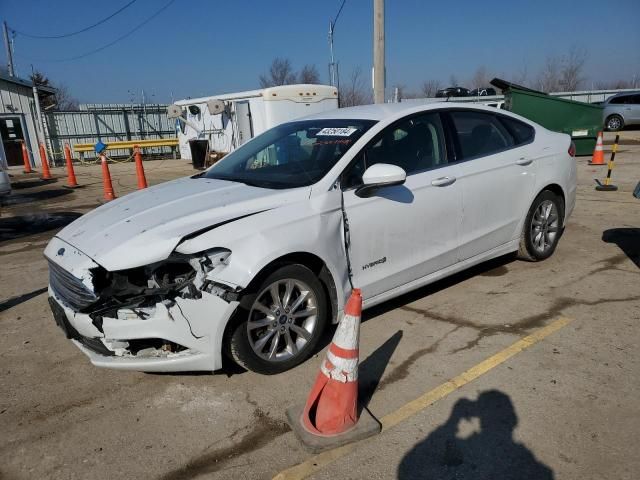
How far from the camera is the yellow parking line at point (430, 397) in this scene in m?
2.34

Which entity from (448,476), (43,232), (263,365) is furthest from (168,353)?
(43,232)

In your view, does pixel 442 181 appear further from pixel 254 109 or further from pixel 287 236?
pixel 254 109

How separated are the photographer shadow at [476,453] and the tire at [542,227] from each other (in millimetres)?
2498

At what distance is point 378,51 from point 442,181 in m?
7.61

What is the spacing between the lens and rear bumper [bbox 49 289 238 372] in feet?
9.04

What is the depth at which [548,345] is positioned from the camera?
337 centimetres

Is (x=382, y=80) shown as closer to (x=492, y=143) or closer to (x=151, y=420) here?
(x=492, y=143)

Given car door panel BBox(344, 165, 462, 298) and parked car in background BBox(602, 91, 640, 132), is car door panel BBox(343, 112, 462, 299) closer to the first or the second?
car door panel BBox(344, 165, 462, 298)

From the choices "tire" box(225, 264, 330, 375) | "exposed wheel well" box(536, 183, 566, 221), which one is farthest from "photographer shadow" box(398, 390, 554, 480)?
"exposed wheel well" box(536, 183, 566, 221)

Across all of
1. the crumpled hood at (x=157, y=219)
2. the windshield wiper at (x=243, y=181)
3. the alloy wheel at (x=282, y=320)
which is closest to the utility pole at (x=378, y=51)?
the windshield wiper at (x=243, y=181)

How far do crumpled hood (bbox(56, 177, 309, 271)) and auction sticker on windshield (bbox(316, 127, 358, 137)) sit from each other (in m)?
0.73

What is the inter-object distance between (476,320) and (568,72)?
69011 millimetres

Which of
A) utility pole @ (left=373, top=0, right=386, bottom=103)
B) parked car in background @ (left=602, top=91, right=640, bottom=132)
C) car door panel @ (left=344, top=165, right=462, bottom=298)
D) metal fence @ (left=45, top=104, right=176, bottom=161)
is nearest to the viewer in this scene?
car door panel @ (left=344, top=165, right=462, bottom=298)

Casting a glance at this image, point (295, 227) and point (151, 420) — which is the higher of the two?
point (295, 227)
